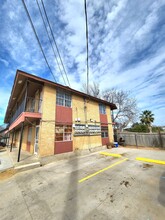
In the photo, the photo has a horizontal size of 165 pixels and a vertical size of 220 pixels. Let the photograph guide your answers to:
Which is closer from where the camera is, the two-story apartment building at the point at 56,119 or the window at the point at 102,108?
the two-story apartment building at the point at 56,119

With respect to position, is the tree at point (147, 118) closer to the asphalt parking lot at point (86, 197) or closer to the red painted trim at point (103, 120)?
the red painted trim at point (103, 120)

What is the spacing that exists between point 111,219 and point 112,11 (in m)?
8.36

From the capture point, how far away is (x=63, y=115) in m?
10.0

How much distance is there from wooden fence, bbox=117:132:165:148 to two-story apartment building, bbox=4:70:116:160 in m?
4.27

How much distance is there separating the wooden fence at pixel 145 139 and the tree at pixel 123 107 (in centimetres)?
790

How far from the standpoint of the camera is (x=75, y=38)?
634 cm

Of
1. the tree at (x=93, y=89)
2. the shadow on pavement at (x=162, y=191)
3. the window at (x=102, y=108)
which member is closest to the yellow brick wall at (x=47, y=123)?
the shadow on pavement at (x=162, y=191)

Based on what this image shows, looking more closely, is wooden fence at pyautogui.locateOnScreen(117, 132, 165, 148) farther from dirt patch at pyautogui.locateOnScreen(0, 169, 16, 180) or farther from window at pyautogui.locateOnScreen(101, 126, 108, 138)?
dirt patch at pyautogui.locateOnScreen(0, 169, 16, 180)

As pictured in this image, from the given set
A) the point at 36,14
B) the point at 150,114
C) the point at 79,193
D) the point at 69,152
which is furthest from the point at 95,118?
the point at 150,114

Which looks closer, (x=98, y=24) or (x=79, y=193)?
(x=79, y=193)

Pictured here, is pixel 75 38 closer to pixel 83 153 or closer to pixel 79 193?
pixel 79 193

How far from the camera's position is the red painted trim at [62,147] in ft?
28.9

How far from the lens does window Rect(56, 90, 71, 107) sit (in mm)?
10141

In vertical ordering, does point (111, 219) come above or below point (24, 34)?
below
